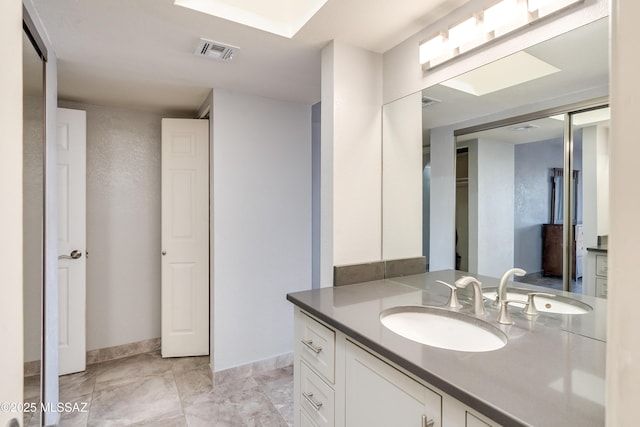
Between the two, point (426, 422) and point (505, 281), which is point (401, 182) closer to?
point (505, 281)

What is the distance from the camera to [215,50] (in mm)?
1812

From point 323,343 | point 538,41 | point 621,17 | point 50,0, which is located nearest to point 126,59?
point 50,0

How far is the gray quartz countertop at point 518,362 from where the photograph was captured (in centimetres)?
70

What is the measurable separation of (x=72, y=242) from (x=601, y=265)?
3126 millimetres

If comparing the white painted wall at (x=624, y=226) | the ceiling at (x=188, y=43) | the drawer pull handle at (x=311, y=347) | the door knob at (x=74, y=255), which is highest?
the ceiling at (x=188, y=43)

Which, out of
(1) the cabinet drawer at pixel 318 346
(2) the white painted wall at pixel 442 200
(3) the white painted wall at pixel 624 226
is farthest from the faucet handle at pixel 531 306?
(3) the white painted wall at pixel 624 226

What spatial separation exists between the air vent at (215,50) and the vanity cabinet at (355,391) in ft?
4.66

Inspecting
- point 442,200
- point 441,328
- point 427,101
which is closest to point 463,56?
point 427,101

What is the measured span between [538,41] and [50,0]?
197 centimetres

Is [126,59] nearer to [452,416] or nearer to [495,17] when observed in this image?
[495,17]

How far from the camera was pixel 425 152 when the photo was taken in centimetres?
181

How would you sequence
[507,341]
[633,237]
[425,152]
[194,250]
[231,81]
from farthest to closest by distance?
1. [194,250]
2. [231,81]
3. [425,152]
4. [507,341]
5. [633,237]

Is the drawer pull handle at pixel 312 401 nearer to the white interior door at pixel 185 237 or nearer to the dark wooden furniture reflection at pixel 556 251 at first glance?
the dark wooden furniture reflection at pixel 556 251
